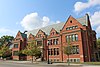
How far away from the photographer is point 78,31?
156 ft

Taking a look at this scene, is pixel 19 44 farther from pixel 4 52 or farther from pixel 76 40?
pixel 76 40

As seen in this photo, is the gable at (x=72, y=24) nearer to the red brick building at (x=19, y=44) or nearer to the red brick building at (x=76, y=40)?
the red brick building at (x=76, y=40)

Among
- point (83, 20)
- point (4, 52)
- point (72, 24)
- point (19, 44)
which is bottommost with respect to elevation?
point (4, 52)

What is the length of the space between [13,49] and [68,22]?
31.1 meters

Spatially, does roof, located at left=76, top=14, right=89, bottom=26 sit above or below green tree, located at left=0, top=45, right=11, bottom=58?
above

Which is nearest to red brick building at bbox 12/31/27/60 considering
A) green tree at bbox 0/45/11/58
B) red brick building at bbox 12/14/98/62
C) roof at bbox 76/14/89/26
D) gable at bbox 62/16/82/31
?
green tree at bbox 0/45/11/58

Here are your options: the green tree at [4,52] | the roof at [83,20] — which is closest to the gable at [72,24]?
the roof at [83,20]

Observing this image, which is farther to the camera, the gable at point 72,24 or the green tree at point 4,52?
the green tree at point 4,52

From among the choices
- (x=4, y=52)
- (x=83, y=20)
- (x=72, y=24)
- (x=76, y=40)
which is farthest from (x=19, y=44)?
(x=83, y=20)

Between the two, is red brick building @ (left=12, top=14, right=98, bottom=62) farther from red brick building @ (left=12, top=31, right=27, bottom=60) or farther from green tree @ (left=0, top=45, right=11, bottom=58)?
green tree @ (left=0, top=45, right=11, bottom=58)

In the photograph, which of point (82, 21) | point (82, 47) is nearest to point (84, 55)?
point (82, 47)

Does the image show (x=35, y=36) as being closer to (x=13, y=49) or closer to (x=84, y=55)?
(x=13, y=49)

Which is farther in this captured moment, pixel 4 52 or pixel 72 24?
pixel 4 52

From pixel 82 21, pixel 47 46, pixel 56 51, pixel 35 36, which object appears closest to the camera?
pixel 82 21
